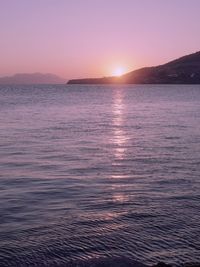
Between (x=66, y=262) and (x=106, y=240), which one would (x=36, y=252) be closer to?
(x=66, y=262)

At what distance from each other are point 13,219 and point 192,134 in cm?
2681

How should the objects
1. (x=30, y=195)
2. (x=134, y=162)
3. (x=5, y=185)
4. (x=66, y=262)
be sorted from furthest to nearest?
(x=134, y=162)
(x=5, y=185)
(x=30, y=195)
(x=66, y=262)

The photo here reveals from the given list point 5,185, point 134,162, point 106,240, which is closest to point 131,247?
point 106,240

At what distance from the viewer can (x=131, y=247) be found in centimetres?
1417

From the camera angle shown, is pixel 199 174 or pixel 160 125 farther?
pixel 160 125

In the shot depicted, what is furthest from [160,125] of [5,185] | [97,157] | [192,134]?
[5,185]

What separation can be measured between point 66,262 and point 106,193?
300 inches

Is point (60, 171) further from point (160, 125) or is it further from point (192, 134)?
point (160, 125)

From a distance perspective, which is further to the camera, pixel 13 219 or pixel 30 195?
pixel 30 195

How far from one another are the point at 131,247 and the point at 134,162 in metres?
13.8

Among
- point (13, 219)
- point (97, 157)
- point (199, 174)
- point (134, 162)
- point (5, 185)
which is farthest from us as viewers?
point (97, 157)

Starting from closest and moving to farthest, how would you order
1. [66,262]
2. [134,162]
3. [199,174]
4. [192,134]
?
[66,262] → [199,174] → [134,162] → [192,134]

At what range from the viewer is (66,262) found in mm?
13062

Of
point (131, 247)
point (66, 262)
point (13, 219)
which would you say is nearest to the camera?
point (66, 262)
